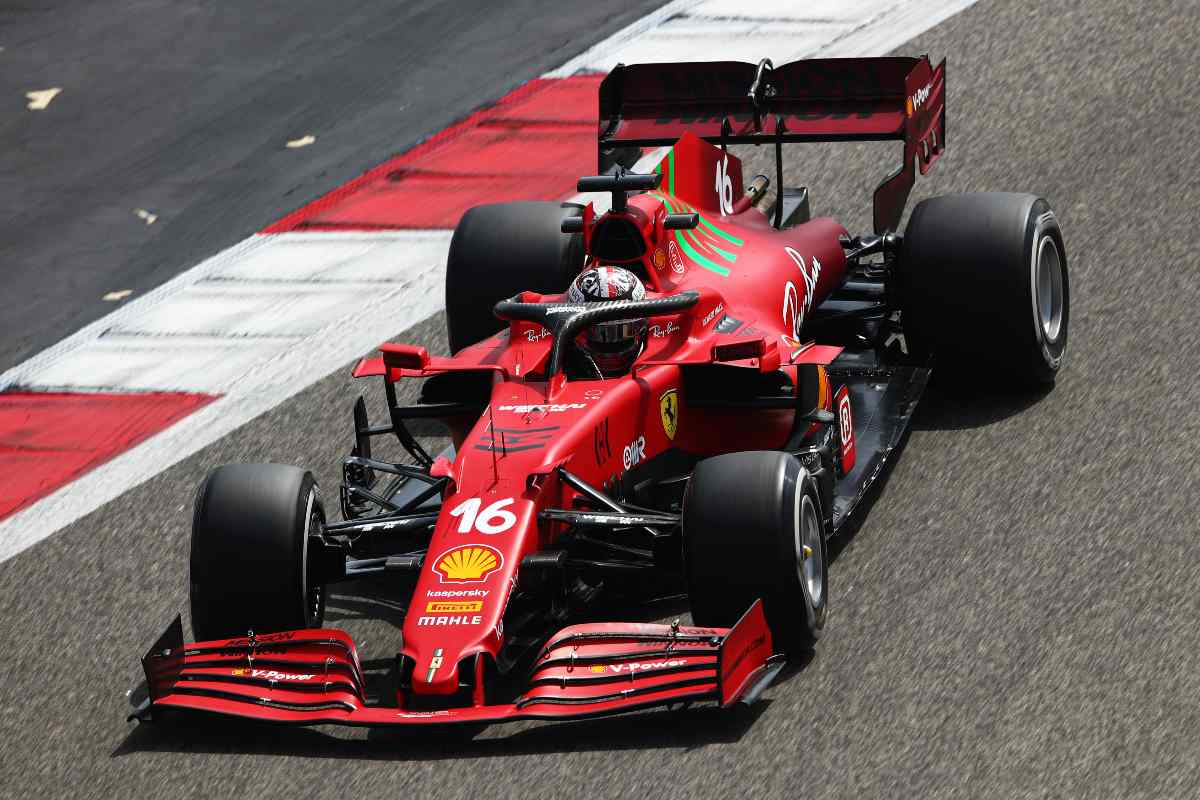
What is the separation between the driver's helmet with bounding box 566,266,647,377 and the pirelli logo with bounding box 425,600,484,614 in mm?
1653

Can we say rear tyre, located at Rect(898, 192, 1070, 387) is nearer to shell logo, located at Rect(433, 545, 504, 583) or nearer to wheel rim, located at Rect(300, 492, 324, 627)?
shell logo, located at Rect(433, 545, 504, 583)

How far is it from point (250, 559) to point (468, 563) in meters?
0.93

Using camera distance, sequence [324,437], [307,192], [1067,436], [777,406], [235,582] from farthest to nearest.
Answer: [307,192] < [324,437] < [1067,436] < [777,406] < [235,582]

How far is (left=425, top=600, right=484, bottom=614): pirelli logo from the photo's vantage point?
710 centimetres

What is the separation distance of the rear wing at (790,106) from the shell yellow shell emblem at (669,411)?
85.5 inches

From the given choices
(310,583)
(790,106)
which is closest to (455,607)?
(310,583)

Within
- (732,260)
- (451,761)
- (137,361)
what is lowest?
(137,361)

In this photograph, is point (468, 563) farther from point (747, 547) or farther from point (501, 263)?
point (501, 263)

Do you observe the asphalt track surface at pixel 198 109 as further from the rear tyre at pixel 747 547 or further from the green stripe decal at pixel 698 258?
the rear tyre at pixel 747 547

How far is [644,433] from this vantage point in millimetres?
8211

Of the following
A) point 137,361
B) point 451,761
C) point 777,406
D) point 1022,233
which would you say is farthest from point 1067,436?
point 137,361

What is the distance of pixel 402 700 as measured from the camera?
7.05m

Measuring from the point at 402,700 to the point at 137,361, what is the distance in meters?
5.26

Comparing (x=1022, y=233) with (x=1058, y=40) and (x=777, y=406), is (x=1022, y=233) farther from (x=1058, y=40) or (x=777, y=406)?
(x=1058, y=40)
